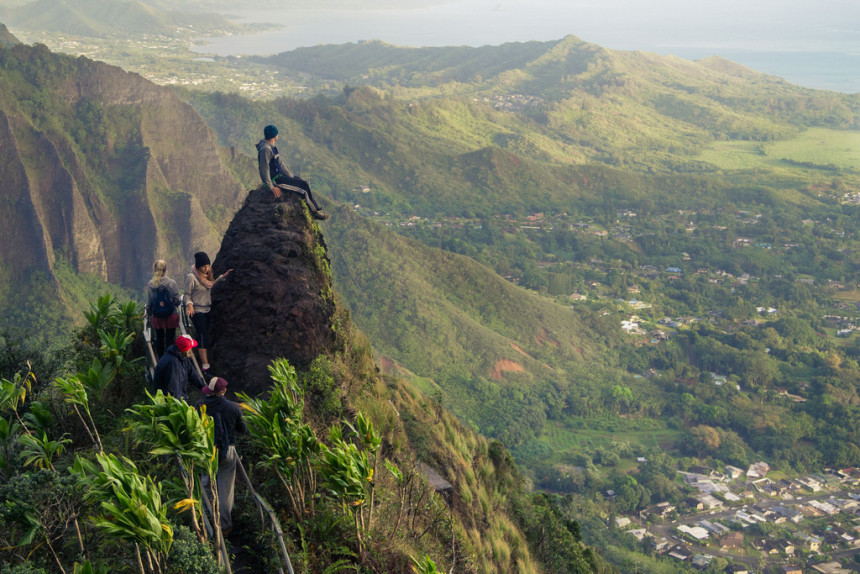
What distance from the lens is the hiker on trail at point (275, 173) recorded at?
38.7ft

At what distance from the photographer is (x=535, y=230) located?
303ft

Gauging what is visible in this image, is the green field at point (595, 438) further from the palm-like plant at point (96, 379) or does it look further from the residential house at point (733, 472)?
the palm-like plant at point (96, 379)

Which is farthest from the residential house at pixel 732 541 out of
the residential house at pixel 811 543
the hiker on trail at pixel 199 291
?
the hiker on trail at pixel 199 291

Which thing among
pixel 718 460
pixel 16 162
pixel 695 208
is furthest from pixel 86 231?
pixel 695 208

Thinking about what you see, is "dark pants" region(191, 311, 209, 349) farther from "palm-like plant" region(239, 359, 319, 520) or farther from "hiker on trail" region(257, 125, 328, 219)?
"hiker on trail" region(257, 125, 328, 219)

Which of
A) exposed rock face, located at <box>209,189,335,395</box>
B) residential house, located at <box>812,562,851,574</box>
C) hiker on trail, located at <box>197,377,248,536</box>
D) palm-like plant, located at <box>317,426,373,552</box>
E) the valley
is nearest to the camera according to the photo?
palm-like plant, located at <box>317,426,373,552</box>

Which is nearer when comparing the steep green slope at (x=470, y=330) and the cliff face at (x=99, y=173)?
the cliff face at (x=99, y=173)

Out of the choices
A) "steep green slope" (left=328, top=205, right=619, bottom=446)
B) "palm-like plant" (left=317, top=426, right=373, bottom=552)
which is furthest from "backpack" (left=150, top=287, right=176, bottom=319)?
"steep green slope" (left=328, top=205, right=619, bottom=446)

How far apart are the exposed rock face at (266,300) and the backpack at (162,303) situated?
1372 millimetres

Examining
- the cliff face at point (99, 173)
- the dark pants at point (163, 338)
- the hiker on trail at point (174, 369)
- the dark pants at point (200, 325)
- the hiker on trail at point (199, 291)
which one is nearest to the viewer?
the hiker on trail at point (174, 369)

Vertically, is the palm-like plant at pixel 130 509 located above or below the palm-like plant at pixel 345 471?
above

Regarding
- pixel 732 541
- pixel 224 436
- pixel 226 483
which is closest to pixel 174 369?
pixel 224 436

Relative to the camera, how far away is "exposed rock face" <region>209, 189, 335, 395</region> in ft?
30.7

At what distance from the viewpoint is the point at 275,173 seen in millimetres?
12641
